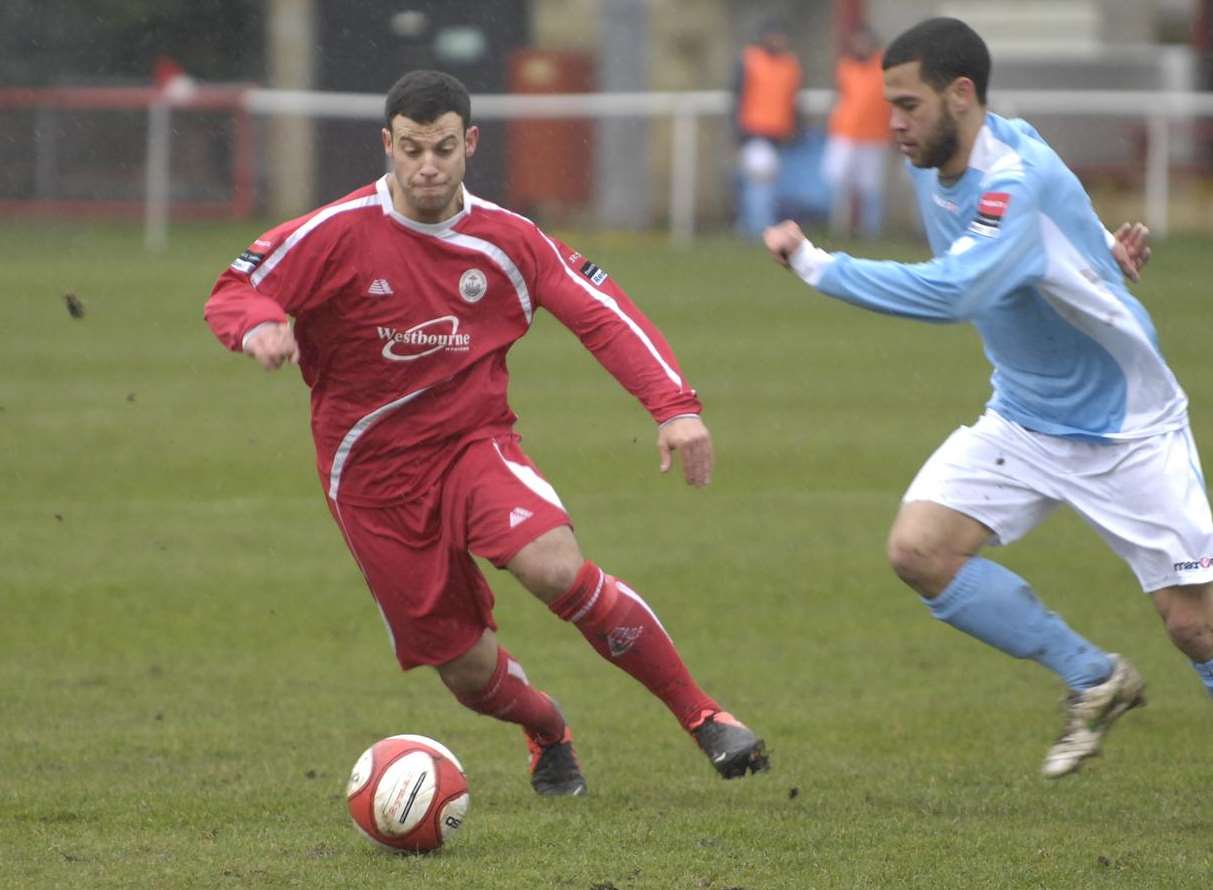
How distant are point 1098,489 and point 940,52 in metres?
1.27

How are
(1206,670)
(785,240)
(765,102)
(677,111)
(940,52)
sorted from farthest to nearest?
1. (677,111)
2. (765,102)
3. (1206,670)
4. (940,52)
5. (785,240)

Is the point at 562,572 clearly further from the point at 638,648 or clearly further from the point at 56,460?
the point at 56,460

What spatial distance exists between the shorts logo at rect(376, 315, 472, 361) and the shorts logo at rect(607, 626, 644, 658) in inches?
35.3

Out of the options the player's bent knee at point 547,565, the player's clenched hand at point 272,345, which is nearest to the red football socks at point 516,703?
the player's bent knee at point 547,565

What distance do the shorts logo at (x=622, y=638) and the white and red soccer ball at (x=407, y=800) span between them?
63cm

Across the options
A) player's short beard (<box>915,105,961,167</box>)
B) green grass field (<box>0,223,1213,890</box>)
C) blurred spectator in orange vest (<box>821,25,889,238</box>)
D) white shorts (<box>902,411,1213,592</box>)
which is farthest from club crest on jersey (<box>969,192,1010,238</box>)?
blurred spectator in orange vest (<box>821,25,889,238</box>)

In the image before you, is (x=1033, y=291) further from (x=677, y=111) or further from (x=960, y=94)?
(x=677, y=111)

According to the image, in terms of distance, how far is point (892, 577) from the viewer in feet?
31.0

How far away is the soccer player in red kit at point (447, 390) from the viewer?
5.62m

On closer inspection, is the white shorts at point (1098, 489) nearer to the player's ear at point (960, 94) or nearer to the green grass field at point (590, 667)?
the green grass field at point (590, 667)

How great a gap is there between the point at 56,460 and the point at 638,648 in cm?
672

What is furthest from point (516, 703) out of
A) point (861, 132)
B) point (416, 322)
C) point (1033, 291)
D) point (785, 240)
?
point (861, 132)

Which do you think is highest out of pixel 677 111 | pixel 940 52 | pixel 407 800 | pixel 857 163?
pixel 940 52

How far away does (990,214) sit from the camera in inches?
213
